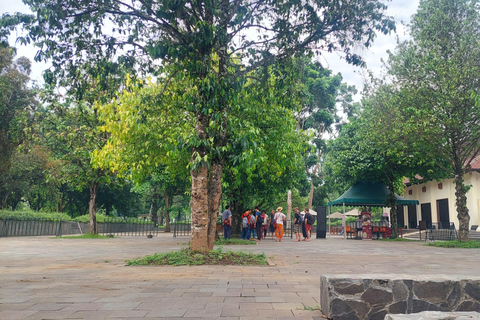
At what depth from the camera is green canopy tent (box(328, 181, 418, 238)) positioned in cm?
2366

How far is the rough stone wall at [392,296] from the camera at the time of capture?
13.7 feet

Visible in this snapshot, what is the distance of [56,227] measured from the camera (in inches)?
1115

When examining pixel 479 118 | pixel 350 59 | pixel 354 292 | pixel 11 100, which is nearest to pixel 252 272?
pixel 354 292

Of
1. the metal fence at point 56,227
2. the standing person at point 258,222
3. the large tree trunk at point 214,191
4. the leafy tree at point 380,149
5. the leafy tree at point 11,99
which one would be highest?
the leafy tree at point 11,99

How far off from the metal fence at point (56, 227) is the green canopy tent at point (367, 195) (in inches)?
486

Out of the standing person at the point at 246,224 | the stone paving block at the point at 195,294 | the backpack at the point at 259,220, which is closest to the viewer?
the stone paving block at the point at 195,294

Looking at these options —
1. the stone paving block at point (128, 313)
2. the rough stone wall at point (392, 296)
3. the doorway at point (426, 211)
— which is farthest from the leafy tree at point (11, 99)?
the doorway at point (426, 211)

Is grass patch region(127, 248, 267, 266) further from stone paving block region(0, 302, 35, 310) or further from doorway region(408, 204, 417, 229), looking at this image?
doorway region(408, 204, 417, 229)

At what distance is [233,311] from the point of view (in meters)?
4.56

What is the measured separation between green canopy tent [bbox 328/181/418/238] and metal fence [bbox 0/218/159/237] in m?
12.4

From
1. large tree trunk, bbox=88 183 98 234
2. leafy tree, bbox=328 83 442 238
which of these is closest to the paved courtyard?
leafy tree, bbox=328 83 442 238

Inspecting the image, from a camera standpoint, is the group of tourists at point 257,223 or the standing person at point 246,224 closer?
the group of tourists at point 257,223

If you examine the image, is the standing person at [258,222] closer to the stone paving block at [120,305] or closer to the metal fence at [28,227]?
the metal fence at [28,227]

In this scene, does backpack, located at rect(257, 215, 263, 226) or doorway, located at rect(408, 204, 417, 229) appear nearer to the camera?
backpack, located at rect(257, 215, 263, 226)
